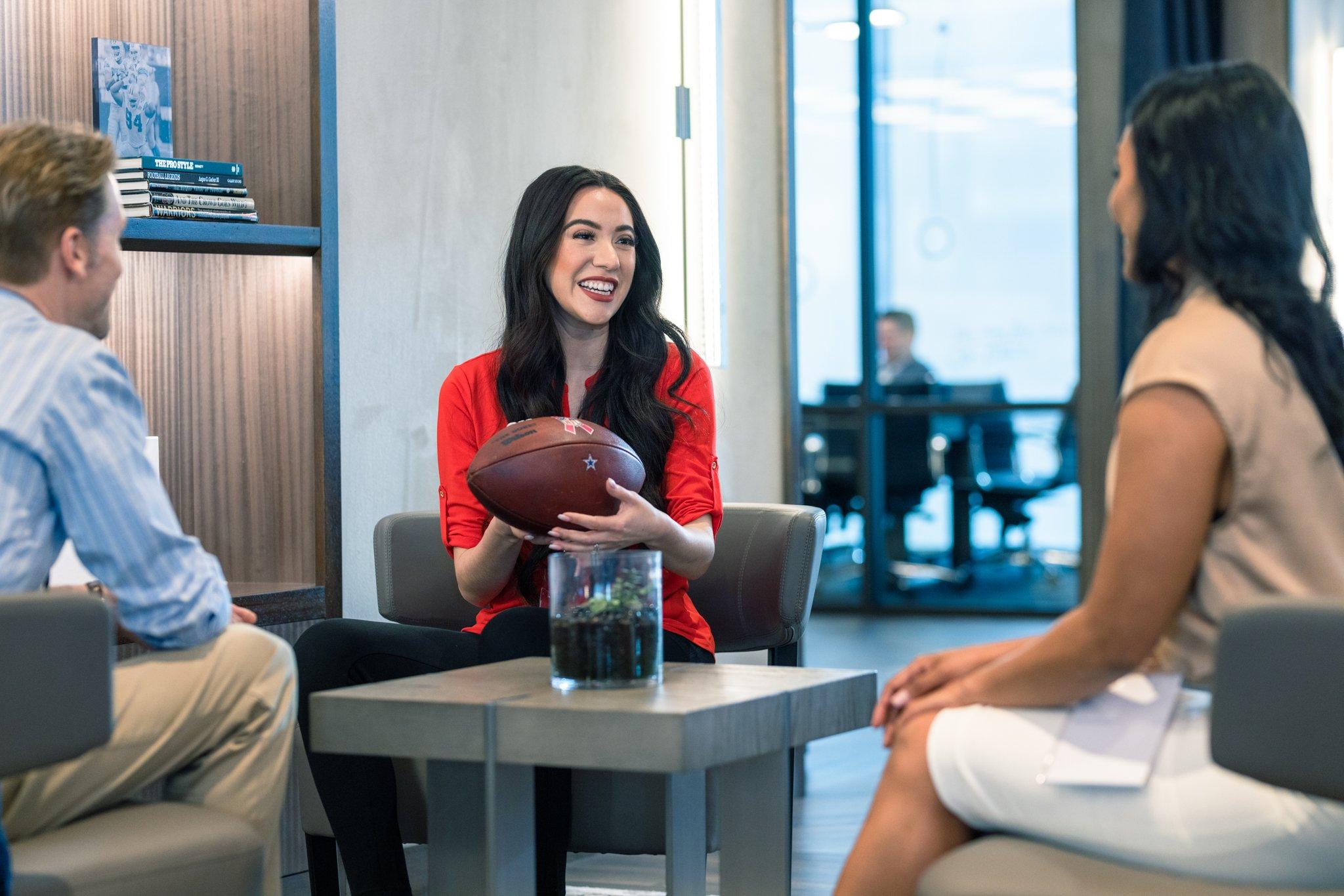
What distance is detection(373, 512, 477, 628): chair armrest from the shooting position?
116 inches

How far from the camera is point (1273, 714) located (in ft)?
4.26

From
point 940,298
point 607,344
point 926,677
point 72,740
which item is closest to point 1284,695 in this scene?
point 926,677

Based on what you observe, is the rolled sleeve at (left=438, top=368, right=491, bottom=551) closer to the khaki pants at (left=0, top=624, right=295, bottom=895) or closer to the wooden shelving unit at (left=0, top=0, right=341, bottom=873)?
the wooden shelving unit at (left=0, top=0, right=341, bottom=873)

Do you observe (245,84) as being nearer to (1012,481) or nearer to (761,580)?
(761,580)

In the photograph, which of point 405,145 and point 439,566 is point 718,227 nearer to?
point 405,145

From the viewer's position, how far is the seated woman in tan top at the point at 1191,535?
141 centimetres

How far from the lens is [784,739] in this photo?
5.90 ft

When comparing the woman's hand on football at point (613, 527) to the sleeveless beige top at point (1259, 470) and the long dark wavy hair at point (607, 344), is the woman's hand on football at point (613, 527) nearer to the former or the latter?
the long dark wavy hair at point (607, 344)

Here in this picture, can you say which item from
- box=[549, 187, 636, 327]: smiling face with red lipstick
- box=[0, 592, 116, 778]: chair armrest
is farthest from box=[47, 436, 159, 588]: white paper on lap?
box=[0, 592, 116, 778]: chair armrest

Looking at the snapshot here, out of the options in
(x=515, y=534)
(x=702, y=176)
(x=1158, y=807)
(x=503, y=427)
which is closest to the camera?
(x=1158, y=807)

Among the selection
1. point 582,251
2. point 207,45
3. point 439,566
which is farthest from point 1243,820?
point 207,45

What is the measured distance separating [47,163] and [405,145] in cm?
168

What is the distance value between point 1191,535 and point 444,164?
8.09 feet

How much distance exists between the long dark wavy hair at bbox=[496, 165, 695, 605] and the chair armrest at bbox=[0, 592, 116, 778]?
40.4 inches
